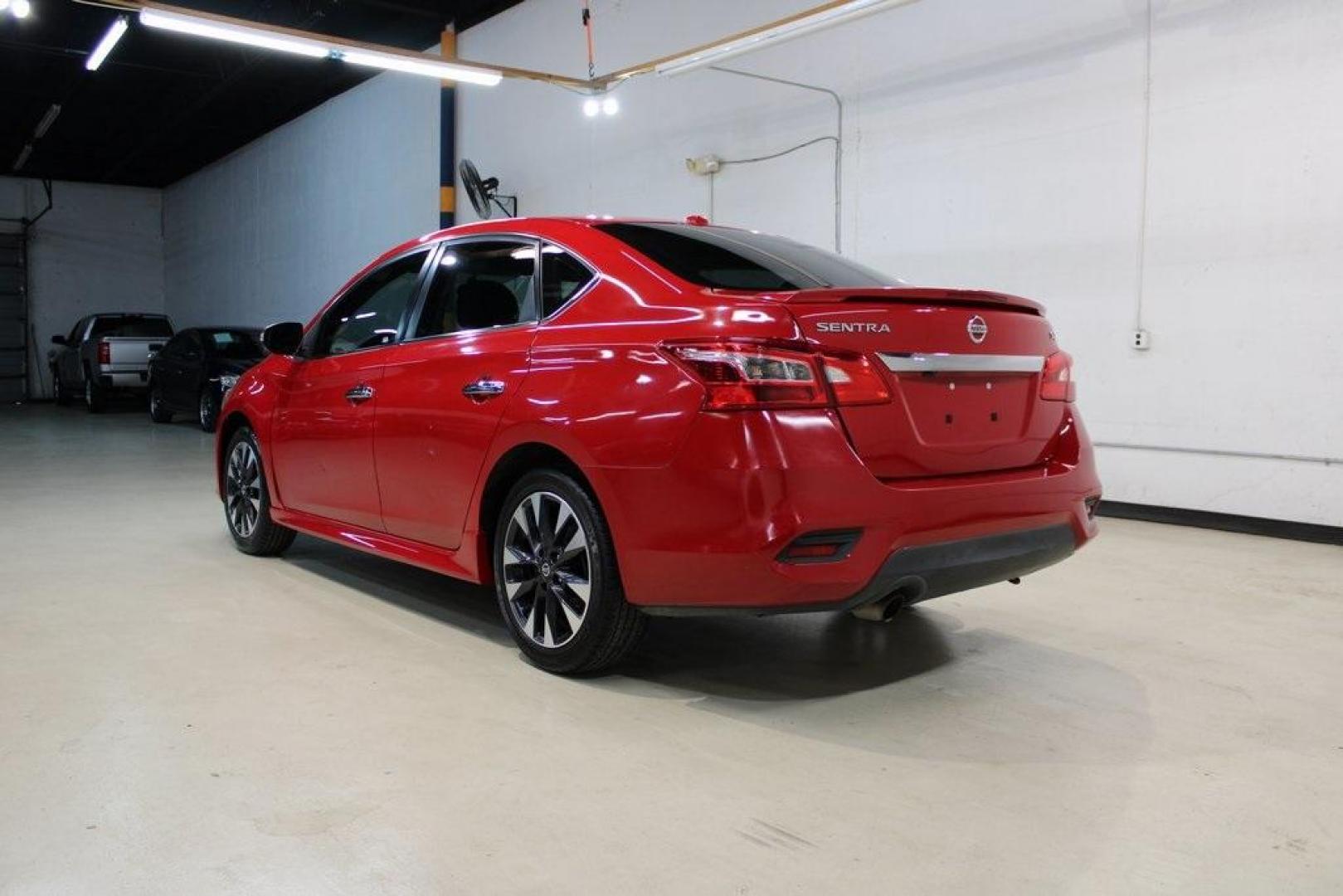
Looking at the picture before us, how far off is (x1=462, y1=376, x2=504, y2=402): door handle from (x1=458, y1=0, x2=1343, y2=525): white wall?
14.3ft

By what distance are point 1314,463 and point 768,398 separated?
4193 mm

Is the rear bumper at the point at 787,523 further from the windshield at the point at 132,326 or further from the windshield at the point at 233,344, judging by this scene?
the windshield at the point at 132,326

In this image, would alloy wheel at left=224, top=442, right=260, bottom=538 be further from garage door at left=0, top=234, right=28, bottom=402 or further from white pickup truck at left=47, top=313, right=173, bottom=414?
garage door at left=0, top=234, right=28, bottom=402

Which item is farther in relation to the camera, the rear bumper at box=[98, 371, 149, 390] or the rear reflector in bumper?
the rear bumper at box=[98, 371, 149, 390]

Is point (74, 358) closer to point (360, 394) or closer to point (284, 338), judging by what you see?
point (284, 338)

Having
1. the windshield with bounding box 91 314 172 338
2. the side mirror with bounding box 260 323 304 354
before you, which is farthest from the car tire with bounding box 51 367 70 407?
the side mirror with bounding box 260 323 304 354

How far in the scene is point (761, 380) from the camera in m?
2.43

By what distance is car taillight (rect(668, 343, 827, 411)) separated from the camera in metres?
2.43

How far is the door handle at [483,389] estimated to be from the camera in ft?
10.0

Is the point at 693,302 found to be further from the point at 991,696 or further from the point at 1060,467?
the point at 991,696

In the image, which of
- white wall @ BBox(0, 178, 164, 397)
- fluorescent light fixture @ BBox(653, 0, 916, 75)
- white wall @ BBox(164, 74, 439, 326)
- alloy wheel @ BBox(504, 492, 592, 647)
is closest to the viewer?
alloy wheel @ BBox(504, 492, 592, 647)

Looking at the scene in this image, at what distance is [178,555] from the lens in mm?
4828

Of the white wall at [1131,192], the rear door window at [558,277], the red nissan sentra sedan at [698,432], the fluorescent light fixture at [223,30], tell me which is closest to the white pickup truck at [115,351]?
the fluorescent light fixture at [223,30]

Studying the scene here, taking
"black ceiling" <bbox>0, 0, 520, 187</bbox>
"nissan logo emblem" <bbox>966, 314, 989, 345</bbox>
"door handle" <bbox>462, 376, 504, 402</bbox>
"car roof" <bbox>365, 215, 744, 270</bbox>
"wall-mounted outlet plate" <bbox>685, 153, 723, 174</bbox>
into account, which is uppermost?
"black ceiling" <bbox>0, 0, 520, 187</bbox>
